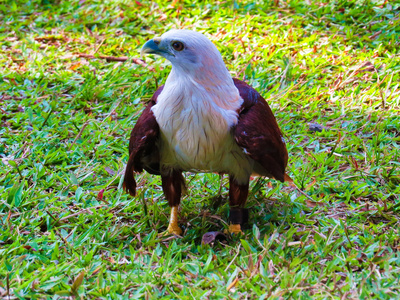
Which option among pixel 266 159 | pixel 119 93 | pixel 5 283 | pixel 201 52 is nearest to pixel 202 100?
pixel 201 52

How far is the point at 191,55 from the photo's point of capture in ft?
11.3

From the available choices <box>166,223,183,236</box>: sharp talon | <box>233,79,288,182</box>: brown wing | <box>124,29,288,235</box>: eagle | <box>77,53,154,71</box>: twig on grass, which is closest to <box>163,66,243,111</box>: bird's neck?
<box>124,29,288,235</box>: eagle

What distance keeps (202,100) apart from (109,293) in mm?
1170

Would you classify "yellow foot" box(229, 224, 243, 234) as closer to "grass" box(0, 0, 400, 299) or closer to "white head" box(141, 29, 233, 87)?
"grass" box(0, 0, 400, 299)

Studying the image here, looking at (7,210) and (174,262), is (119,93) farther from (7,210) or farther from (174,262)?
(174,262)

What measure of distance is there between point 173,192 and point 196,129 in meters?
0.61

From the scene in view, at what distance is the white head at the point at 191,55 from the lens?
11.2ft

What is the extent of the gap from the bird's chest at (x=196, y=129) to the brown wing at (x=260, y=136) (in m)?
0.10

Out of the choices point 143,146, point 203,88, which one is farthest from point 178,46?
point 143,146

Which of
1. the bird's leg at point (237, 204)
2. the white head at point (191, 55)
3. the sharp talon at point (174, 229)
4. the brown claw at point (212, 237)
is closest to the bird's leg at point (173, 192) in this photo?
the sharp talon at point (174, 229)

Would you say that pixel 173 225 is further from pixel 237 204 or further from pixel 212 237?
pixel 237 204

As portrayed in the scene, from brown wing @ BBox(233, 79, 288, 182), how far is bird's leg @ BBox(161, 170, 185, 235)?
52cm

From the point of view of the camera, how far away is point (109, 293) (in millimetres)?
3115

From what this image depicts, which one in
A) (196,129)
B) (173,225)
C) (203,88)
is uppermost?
(203,88)
